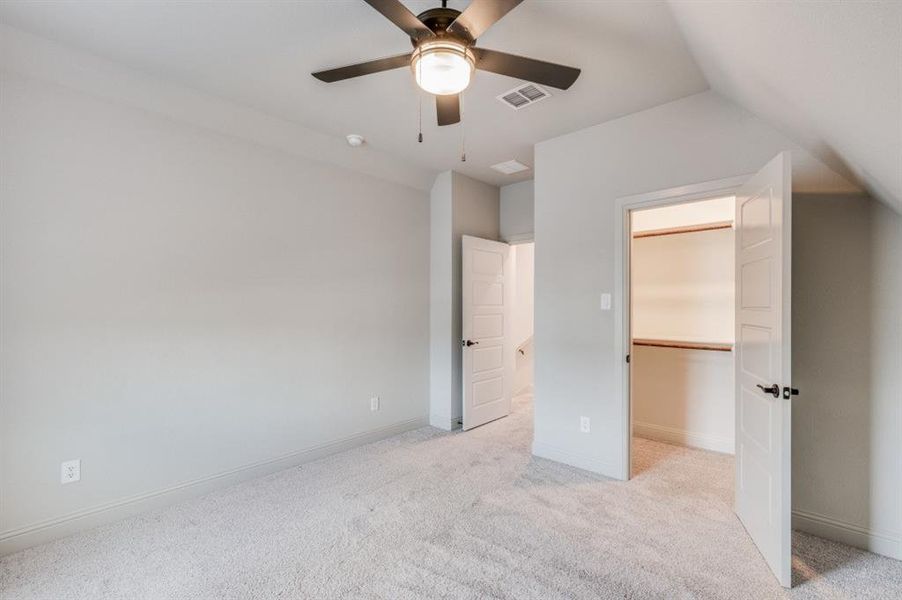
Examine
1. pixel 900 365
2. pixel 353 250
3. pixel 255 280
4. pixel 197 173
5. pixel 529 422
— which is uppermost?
pixel 197 173

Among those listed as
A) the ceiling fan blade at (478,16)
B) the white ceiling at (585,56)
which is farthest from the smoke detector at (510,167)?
the ceiling fan blade at (478,16)

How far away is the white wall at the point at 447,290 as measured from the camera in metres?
4.16

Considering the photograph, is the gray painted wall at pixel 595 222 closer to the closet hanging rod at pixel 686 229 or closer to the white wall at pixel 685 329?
the white wall at pixel 685 329

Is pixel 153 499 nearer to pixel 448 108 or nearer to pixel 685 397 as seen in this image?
pixel 448 108

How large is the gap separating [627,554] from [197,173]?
11.2ft

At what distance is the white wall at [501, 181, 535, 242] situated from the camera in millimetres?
4473

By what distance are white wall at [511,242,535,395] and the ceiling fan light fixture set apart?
13.8ft

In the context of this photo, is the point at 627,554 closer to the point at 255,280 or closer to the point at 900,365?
the point at 900,365

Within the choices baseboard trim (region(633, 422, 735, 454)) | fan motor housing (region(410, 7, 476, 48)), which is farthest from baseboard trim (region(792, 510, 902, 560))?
fan motor housing (region(410, 7, 476, 48))

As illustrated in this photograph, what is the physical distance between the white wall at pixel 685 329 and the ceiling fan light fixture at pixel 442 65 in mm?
2483

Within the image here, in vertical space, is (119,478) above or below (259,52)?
below

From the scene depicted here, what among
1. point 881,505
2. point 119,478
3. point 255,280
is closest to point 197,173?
point 255,280

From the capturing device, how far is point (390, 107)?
2.82 meters

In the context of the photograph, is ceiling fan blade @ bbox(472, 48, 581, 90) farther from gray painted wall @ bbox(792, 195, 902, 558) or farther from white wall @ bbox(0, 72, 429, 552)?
white wall @ bbox(0, 72, 429, 552)
